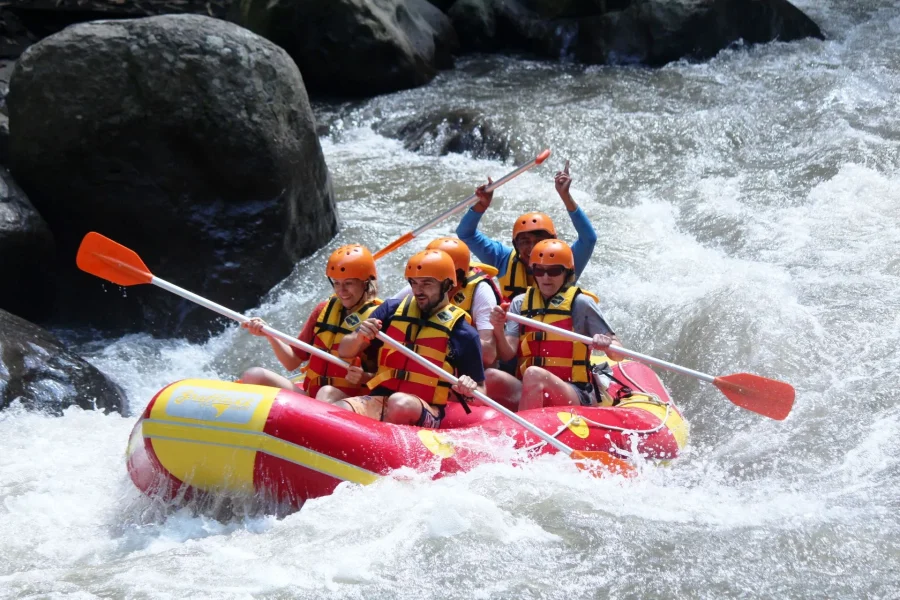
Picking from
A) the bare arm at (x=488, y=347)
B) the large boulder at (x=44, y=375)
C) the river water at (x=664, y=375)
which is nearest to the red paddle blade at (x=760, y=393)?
the river water at (x=664, y=375)

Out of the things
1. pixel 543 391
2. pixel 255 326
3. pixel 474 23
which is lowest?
pixel 543 391

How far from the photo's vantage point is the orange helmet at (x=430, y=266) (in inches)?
179

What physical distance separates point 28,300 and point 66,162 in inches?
36.4

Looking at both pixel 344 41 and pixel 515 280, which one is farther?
pixel 344 41

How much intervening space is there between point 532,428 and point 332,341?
3.56ft

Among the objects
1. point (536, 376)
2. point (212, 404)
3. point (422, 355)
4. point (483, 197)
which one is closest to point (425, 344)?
point (422, 355)

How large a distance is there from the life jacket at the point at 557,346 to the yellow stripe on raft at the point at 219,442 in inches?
50.9

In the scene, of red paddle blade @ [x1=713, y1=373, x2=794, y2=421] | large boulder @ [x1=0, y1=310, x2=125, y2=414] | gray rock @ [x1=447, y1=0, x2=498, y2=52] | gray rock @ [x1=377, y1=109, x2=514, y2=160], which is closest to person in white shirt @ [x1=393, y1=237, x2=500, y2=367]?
red paddle blade @ [x1=713, y1=373, x2=794, y2=421]

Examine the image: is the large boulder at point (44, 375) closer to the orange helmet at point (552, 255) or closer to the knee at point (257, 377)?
the knee at point (257, 377)

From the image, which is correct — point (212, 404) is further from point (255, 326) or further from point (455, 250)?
point (455, 250)

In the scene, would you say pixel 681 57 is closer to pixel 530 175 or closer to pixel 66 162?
pixel 530 175

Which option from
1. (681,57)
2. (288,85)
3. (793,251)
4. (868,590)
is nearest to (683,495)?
(868,590)

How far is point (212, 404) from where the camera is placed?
397cm

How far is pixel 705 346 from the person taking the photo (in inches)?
239
